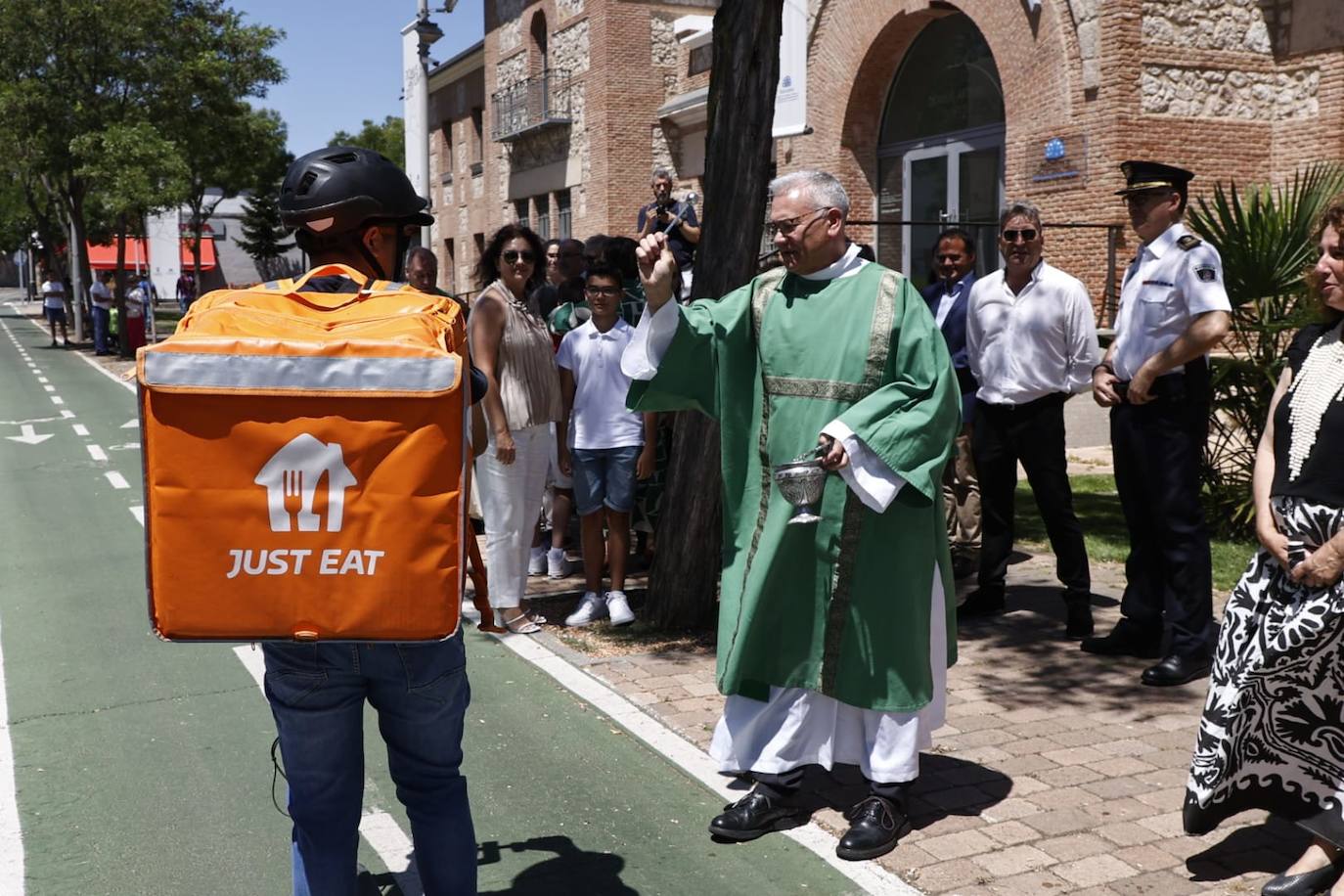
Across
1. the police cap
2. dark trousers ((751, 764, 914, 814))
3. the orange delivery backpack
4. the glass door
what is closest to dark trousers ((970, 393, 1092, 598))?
the police cap

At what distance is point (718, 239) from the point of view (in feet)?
22.1

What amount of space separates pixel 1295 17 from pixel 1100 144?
9.89ft

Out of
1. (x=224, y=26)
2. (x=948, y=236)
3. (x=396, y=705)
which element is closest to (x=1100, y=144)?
(x=948, y=236)

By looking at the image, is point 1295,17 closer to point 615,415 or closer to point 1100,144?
point 1100,144

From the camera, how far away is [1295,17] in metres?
16.9

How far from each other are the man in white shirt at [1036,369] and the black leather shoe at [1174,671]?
80cm

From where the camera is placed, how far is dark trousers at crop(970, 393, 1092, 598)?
6.59 m

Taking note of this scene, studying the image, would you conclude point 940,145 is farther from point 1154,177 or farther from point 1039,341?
point 1154,177

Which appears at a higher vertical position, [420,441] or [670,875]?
[420,441]

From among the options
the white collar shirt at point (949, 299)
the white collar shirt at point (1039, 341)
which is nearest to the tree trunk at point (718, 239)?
the white collar shirt at point (949, 299)

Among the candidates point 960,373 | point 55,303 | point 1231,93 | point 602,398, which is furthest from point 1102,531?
point 55,303

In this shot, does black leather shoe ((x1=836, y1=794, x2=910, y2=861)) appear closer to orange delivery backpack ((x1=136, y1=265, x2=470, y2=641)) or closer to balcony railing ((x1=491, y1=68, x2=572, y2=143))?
orange delivery backpack ((x1=136, y1=265, x2=470, y2=641))

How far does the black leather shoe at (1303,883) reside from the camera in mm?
3736

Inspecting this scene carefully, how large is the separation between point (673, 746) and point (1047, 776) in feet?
4.64
